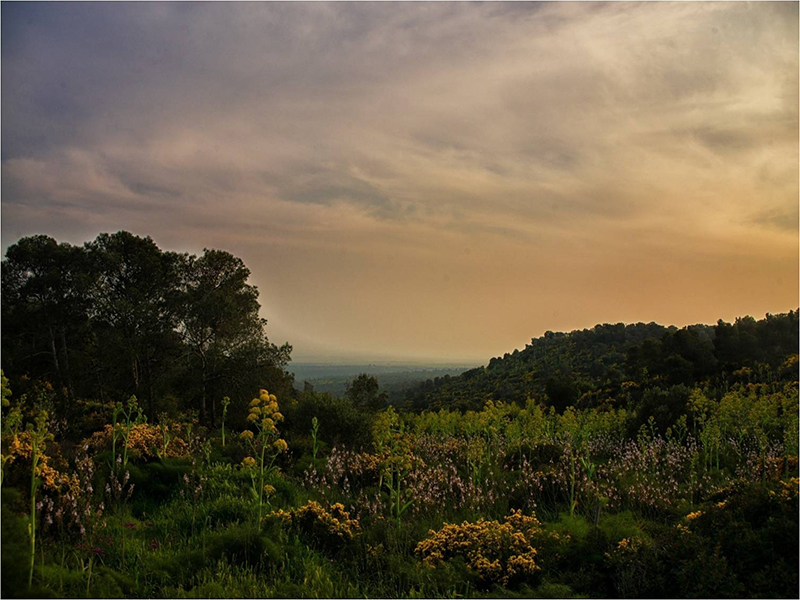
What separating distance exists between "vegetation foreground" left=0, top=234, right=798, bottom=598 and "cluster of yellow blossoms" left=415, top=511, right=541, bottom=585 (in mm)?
33

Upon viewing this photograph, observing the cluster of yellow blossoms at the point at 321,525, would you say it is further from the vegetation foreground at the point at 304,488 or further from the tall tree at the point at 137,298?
the tall tree at the point at 137,298

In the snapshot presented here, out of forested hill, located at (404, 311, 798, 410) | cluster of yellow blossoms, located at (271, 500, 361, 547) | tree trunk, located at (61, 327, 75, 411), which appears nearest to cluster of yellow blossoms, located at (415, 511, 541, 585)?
cluster of yellow blossoms, located at (271, 500, 361, 547)

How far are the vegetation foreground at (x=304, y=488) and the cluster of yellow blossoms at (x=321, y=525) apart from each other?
0.03m

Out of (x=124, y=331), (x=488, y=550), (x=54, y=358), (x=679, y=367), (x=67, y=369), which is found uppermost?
(x=124, y=331)

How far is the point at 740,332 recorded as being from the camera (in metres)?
39.1

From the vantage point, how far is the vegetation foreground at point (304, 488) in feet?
20.4

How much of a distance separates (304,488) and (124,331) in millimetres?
15755

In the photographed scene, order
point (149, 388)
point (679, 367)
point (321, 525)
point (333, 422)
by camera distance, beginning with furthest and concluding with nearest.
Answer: point (679, 367) → point (149, 388) → point (333, 422) → point (321, 525)

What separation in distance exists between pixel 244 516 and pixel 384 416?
3098 millimetres

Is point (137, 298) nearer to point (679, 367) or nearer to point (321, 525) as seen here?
point (321, 525)

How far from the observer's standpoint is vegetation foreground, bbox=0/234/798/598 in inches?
245

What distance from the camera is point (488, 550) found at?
7148 mm

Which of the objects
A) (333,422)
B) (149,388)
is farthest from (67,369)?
(333,422)

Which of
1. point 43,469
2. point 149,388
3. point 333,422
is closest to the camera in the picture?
point 43,469
